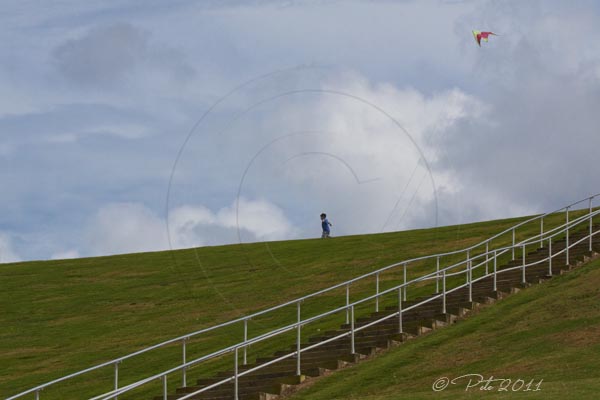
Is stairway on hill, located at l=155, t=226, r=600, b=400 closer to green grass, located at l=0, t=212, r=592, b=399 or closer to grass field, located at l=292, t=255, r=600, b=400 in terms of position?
grass field, located at l=292, t=255, r=600, b=400

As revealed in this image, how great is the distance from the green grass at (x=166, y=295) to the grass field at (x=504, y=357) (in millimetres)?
5367

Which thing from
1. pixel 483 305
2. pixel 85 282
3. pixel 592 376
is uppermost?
pixel 85 282

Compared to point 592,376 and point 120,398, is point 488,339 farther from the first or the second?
point 120,398

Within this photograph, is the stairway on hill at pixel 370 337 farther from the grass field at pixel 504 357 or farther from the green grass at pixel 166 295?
the green grass at pixel 166 295

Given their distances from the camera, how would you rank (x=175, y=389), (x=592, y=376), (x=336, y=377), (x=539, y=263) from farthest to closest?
1. (x=539, y=263)
2. (x=175, y=389)
3. (x=336, y=377)
4. (x=592, y=376)

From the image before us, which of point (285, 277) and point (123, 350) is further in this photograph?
point (285, 277)

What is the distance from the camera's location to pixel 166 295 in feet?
141

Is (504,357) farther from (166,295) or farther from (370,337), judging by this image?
(166,295)

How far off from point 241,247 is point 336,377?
2960 cm

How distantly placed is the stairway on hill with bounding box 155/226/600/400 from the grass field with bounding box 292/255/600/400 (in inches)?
17.8

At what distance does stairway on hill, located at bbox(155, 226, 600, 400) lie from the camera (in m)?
24.0

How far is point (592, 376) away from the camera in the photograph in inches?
809

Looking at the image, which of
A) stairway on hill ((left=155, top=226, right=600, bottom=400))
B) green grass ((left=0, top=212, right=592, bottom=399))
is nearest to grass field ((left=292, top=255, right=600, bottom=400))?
stairway on hill ((left=155, top=226, right=600, bottom=400))

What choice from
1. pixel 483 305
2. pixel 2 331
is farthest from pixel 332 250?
pixel 483 305
